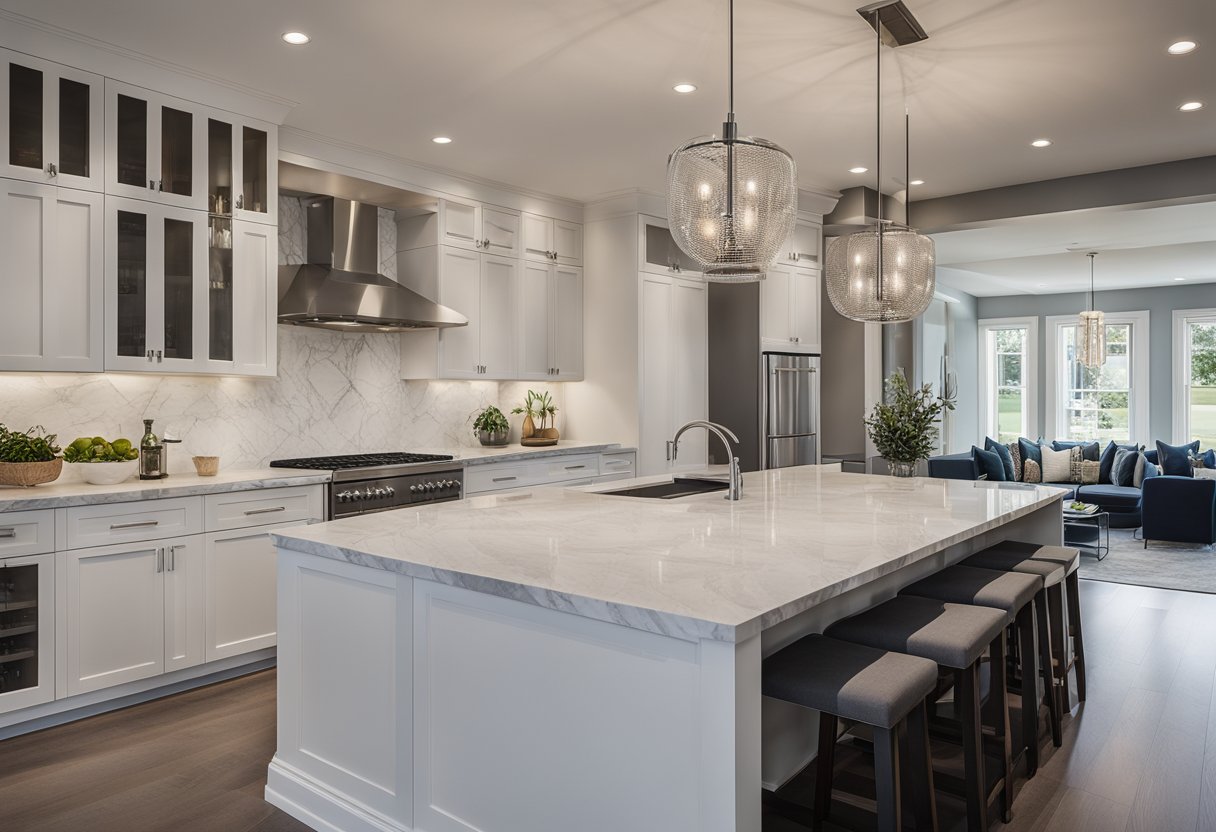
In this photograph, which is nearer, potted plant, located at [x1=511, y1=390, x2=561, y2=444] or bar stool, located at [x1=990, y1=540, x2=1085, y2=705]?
bar stool, located at [x1=990, y1=540, x2=1085, y2=705]

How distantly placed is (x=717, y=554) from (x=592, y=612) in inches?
21.0

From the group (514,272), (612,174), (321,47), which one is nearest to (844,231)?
(612,174)

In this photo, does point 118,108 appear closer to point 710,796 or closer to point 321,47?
point 321,47

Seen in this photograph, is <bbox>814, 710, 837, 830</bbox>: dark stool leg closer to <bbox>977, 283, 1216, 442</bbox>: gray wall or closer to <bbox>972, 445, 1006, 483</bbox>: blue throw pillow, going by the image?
<bbox>972, 445, 1006, 483</bbox>: blue throw pillow

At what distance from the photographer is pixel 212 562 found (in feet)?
11.9

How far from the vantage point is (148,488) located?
3.39m

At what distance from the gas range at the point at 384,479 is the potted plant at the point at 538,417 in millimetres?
1060

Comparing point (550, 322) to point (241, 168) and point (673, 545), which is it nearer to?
point (241, 168)

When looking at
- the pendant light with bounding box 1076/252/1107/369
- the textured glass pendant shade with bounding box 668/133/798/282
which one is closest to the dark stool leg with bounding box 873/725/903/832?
the textured glass pendant shade with bounding box 668/133/798/282

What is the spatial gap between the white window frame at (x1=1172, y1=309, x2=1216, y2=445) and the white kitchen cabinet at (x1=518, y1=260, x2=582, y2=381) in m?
8.16

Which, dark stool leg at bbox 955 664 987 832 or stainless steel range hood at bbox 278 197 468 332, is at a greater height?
stainless steel range hood at bbox 278 197 468 332

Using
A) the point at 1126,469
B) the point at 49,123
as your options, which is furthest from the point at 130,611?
the point at 1126,469

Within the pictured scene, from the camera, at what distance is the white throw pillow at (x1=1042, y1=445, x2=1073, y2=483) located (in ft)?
29.0

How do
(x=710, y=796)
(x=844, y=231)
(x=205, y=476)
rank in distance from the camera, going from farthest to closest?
(x=844, y=231) → (x=205, y=476) → (x=710, y=796)
